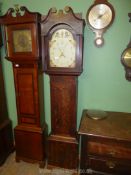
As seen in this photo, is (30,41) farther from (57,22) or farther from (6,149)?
(6,149)

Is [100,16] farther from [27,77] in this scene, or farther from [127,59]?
[27,77]

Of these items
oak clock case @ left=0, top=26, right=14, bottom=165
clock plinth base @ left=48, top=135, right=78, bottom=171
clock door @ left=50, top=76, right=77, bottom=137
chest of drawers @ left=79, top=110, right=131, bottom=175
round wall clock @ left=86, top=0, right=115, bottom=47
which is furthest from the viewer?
oak clock case @ left=0, top=26, right=14, bottom=165

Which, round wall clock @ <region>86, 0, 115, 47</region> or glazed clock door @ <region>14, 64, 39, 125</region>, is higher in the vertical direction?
round wall clock @ <region>86, 0, 115, 47</region>

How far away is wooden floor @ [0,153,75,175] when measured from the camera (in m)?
1.76

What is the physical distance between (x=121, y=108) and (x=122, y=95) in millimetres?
158

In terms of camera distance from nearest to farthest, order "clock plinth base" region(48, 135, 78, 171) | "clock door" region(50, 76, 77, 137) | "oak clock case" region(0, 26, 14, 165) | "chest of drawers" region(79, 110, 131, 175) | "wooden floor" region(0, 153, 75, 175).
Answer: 1. "chest of drawers" region(79, 110, 131, 175)
2. "clock door" region(50, 76, 77, 137)
3. "clock plinth base" region(48, 135, 78, 171)
4. "wooden floor" region(0, 153, 75, 175)
5. "oak clock case" region(0, 26, 14, 165)

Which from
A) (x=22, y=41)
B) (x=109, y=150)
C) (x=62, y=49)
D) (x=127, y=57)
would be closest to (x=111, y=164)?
(x=109, y=150)

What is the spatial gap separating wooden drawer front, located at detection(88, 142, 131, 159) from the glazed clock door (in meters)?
0.71

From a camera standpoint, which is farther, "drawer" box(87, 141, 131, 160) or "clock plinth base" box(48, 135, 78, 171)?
"clock plinth base" box(48, 135, 78, 171)

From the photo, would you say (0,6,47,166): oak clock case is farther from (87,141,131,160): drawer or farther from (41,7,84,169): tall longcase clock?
(87,141,131,160): drawer

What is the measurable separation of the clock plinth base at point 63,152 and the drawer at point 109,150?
0.99ft

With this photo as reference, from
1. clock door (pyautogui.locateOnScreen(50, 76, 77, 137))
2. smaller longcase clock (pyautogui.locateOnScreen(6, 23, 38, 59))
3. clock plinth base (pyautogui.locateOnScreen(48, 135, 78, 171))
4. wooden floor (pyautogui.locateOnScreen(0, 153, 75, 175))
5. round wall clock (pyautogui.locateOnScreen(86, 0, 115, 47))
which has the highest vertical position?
round wall clock (pyautogui.locateOnScreen(86, 0, 115, 47))

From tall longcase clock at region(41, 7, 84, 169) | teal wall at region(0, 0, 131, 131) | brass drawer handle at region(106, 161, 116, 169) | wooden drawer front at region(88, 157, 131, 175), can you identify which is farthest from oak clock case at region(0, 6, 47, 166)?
brass drawer handle at region(106, 161, 116, 169)

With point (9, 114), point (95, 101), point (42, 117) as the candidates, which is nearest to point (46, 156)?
point (42, 117)
